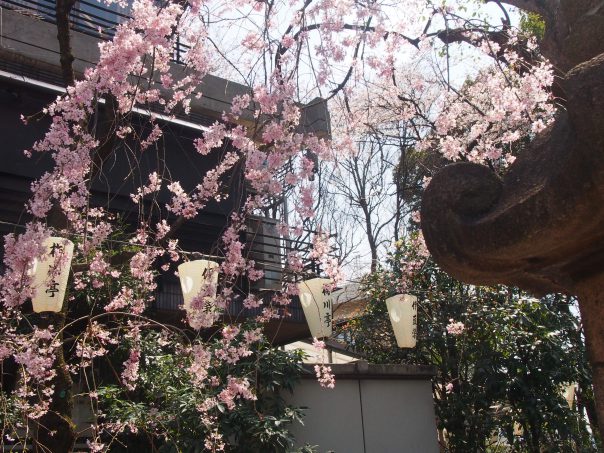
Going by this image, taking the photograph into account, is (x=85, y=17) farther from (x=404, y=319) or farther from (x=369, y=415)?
(x=369, y=415)

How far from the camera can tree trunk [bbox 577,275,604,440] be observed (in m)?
1.97

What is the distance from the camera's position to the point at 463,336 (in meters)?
9.30

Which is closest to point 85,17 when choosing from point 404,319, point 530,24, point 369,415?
point 404,319

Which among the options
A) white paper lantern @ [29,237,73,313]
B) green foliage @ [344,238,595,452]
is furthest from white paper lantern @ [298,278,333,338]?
white paper lantern @ [29,237,73,313]

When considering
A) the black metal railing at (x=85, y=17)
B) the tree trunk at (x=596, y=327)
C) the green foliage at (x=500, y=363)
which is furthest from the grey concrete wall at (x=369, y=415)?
the tree trunk at (x=596, y=327)

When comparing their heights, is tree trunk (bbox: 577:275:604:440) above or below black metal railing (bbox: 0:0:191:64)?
below

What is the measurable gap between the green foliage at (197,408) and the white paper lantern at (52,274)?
1244mm

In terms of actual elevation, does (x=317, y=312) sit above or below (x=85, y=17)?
below

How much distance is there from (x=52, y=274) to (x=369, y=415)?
436 centimetres

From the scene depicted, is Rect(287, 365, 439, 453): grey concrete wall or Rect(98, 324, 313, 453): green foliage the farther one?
Rect(287, 365, 439, 453): grey concrete wall

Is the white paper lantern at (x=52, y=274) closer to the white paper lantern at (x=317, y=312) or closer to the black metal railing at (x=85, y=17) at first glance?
the black metal railing at (x=85, y=17)

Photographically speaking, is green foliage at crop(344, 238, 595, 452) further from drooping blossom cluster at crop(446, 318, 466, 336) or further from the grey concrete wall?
the grey concrete wall

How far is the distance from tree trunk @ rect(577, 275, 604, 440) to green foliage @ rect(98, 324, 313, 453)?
363cm

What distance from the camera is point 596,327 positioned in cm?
200
